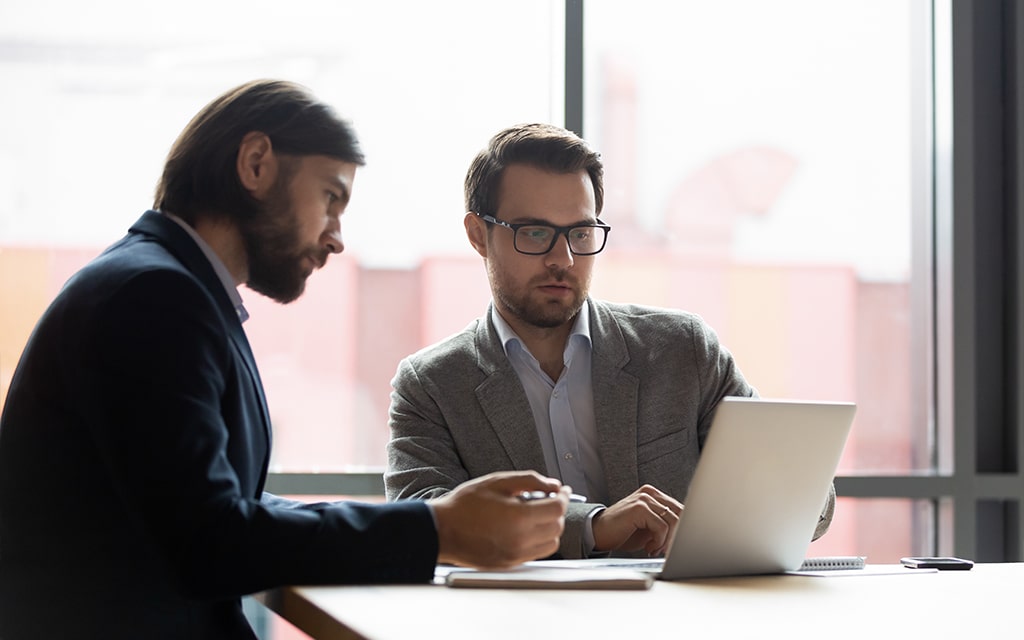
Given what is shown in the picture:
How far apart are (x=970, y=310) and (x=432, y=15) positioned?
1.87m

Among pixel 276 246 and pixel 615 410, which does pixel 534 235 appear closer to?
pixel 615 410

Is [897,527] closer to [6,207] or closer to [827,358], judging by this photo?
[827,358]

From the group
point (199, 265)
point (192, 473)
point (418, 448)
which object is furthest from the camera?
point (418, 448)

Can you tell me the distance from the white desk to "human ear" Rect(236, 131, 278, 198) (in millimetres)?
573

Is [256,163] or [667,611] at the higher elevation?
[256,163]

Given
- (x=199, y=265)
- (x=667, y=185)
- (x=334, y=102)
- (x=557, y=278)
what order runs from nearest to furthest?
(x=199, y=265)
(x=557, y=278)
(x=334, y=102)
(x=667, y=185)

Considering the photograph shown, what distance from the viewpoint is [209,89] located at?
10.6 feet

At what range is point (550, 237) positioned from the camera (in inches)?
95.1

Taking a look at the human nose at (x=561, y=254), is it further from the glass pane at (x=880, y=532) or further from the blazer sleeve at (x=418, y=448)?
A: the glass pane at (x=880, y=532)

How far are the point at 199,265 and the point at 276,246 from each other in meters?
0.13

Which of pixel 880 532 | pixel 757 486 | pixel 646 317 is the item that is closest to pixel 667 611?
pixel 757 486

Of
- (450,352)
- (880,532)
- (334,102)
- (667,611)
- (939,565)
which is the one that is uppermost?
(334,102)

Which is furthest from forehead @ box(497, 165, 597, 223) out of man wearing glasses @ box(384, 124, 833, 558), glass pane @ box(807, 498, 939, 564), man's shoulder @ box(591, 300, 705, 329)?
glass pane @ box(807, 498, 939, 564)

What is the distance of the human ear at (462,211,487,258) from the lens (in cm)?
259
